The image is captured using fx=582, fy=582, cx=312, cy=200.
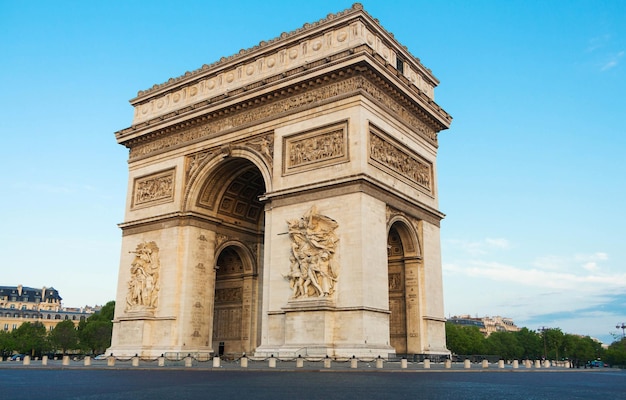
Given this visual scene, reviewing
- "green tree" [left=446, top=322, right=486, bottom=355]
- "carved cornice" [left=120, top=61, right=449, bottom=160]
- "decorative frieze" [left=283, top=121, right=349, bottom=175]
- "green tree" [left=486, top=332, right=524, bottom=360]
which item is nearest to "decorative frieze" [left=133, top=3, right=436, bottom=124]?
"carved cornice" [left=120, top=61, right=449, bottom=160]

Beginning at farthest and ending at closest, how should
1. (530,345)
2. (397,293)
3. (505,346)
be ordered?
(530,345) → (505,346) → (397,293)

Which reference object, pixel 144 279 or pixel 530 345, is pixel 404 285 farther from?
pixel 530 345

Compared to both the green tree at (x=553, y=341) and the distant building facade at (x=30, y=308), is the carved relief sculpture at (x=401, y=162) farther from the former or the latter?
the distant building facade at (x=30, y=308)

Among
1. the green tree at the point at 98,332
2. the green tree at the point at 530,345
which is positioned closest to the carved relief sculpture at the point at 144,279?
the green tree at the point at 98,332

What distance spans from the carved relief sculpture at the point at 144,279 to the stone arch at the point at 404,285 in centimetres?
1073

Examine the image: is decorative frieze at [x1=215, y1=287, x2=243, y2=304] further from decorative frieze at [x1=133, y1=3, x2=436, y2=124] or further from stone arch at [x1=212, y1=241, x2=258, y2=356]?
decorative frieze at [x1=133, y1=3, x2=436, y2=124]

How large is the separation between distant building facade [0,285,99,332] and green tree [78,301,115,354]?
18955 millimetres

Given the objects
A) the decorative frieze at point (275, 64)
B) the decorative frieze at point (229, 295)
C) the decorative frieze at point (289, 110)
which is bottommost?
the decorative frieze at point (229, 295)

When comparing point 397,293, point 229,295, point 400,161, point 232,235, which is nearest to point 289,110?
point 400,161

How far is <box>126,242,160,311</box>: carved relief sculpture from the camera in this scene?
2656cm

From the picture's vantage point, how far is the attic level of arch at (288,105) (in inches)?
905

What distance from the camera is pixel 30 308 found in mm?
96938

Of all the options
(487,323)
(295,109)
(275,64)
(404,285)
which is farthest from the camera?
(487,323)

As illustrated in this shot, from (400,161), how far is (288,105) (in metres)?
5.30
